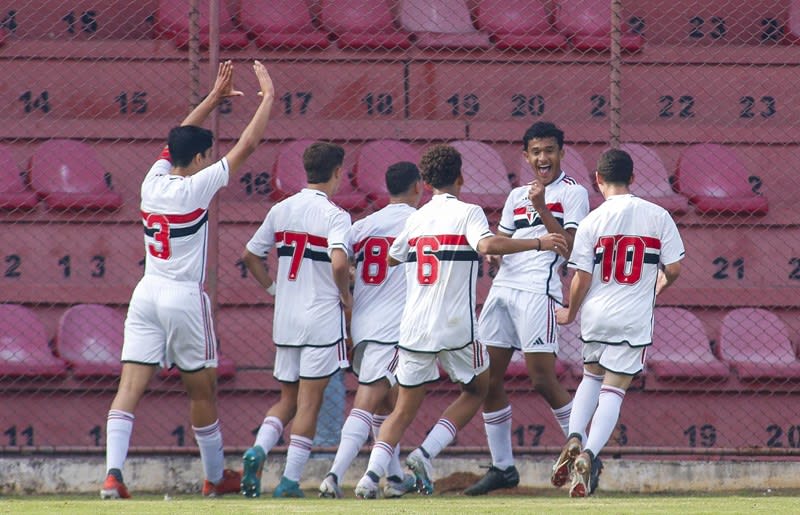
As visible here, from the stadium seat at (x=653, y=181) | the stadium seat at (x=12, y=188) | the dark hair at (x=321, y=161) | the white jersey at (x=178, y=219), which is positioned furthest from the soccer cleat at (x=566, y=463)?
the stadium seat at (x=12, y=188)

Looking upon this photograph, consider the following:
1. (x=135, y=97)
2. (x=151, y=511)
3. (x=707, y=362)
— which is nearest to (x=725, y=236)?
(x=707, y=362)

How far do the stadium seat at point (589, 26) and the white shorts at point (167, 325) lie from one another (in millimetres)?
4166

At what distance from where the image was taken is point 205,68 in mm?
9328

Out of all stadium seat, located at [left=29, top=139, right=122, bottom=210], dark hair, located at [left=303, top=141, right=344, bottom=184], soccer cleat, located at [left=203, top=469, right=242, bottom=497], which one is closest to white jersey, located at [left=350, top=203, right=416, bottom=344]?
dark hair, located at [left=303, top=141, right=344, bottom=184]

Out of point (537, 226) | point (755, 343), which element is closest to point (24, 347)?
point (537, 226)

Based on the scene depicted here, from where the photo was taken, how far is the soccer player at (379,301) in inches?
287

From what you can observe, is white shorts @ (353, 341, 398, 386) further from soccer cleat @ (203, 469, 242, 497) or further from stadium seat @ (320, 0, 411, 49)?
stadium seat @ (320, 0, 411, 49)

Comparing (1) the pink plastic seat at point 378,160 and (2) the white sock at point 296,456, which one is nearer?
(2) the white sock at point 296,456

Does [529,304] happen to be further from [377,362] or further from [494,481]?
[494,481]

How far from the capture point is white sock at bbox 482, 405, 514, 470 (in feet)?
24.3

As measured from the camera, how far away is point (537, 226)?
732 cm

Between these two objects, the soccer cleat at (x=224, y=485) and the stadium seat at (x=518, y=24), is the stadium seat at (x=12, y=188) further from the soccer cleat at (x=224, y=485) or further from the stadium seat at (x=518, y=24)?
the stadium seat at (x=518, y=24)

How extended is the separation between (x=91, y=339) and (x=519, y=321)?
286 cm

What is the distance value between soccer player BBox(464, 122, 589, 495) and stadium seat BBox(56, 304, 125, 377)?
7.99ft
